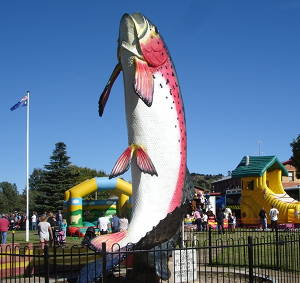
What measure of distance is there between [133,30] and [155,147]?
2142 millimetres

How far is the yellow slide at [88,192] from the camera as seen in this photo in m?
26.9

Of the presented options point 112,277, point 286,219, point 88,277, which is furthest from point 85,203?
point 88,277

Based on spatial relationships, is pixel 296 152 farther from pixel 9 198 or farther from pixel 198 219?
pixel 9 198

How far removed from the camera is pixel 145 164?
8.34 meters

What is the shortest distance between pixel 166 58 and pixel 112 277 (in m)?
4.49

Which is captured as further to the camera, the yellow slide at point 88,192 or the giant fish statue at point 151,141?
the yellow slide at point 88,192

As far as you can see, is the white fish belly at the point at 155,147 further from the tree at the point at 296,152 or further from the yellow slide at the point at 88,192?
the tree at the point at 296,152

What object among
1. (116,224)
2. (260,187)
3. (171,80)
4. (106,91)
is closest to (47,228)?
(116,224)

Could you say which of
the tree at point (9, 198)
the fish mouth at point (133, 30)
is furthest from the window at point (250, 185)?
the tree at point (9, 198)

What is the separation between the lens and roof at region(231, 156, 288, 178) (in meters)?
29.4

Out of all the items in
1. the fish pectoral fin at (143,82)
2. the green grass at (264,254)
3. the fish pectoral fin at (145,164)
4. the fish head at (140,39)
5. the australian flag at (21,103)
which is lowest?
the green grass at (264,254)

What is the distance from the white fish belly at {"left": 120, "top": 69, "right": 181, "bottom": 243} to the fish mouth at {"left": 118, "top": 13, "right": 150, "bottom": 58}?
589 millimetres

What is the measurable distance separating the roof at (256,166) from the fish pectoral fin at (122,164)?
862 inches

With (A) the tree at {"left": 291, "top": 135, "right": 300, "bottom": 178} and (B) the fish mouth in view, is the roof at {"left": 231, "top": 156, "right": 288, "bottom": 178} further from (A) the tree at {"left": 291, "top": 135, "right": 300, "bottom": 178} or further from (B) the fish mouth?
(B) the fish mouth
